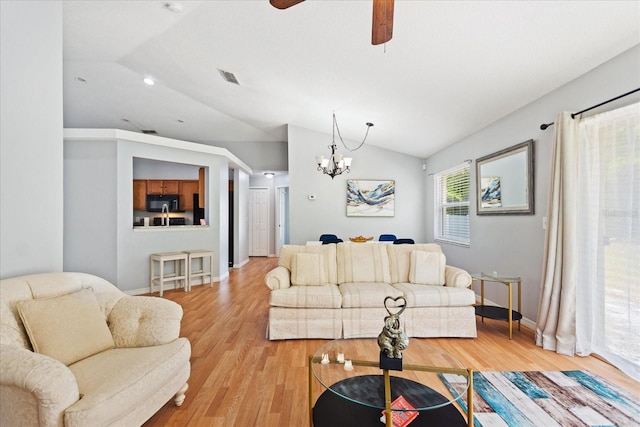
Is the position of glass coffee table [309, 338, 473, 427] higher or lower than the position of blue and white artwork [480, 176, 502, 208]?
lower

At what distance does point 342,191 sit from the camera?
21.1 feet

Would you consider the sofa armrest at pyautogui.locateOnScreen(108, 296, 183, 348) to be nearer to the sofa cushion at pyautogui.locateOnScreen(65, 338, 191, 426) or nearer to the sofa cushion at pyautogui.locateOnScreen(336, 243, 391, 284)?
the sofa cushion at pyautogui.locateOnScreen(65, 338, 191, 426)

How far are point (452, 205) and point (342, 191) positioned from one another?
2.13 m

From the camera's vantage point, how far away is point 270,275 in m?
3.18

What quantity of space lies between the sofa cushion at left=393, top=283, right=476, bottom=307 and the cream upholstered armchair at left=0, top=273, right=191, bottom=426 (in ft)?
6.79

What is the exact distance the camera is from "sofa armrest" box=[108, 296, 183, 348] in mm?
1925

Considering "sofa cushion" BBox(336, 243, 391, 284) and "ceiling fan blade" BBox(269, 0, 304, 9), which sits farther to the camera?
"sofa cushion" BBox(336, 243, 391, 284)

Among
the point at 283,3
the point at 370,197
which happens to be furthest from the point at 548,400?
the point at 370,197

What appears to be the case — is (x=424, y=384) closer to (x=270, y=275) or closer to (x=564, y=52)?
(x=270, y=275)

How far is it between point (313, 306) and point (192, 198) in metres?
5.99

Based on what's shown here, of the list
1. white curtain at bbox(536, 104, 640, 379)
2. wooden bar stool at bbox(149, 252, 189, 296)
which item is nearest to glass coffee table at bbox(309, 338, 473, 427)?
white curtain at bbox(536, 104, 640, 379)

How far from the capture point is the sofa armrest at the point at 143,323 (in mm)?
1925

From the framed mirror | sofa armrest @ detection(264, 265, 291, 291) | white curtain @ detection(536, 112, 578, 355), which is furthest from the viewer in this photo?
the framed mirror

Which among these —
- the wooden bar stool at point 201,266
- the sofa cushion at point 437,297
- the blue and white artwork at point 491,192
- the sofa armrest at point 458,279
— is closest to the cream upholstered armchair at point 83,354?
the sofa cushion at point 437,297
